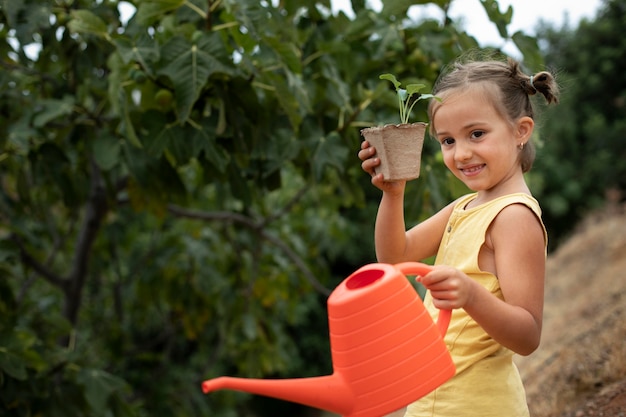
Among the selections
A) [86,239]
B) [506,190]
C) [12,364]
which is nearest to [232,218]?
[86,239]

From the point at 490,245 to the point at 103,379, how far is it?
68.0 inches

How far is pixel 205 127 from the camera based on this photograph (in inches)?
86.3

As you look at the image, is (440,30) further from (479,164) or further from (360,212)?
(360,212)

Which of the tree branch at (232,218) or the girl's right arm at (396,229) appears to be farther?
the tree branch at (232,218)

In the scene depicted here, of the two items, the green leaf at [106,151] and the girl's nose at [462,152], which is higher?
the girl's nose at [462,152]

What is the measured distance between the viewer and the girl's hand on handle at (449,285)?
3.79 feet

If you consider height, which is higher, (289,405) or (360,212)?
(360,212)

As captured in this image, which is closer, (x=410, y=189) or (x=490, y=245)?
(x=490, y=245)

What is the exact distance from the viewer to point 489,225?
52.6 inches

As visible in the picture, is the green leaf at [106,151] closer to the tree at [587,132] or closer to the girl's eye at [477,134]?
the girl's eye at [477,134]

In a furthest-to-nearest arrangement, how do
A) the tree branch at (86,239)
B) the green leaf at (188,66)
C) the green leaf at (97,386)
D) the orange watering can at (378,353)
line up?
the tree branch at (86,239) < the green leaf at (97,386) < the green leaf at (188,66) < the orange watering can at (378,353)

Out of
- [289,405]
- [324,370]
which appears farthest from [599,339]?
[289,405]

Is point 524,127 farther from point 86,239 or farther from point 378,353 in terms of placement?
point 86,239

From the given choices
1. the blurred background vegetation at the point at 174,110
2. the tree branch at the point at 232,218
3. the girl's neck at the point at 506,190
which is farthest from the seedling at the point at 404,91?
the tree branch at the point at 232,218
